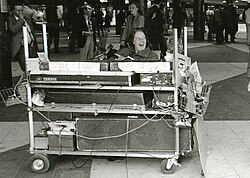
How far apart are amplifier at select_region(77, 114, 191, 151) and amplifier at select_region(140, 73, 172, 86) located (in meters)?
0.35

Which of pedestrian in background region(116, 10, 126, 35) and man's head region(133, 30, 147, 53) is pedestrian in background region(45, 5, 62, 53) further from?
man's head region(133, 30, 147, 53)

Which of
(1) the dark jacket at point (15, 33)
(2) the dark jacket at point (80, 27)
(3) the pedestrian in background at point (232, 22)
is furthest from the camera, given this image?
(3) the pedestrian in background at point (232, 22)

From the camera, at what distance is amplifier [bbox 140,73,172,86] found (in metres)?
4.73

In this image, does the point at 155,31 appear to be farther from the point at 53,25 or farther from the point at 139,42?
the point at 139,42

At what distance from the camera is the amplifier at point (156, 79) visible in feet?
15.5

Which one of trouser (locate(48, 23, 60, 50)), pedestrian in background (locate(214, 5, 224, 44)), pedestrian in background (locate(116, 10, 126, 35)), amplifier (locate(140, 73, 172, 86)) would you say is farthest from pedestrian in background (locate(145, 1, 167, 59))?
pedestrian in background (locate(116, 10, 126, 35))

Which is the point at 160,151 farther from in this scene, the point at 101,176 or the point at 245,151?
the point at 245,151

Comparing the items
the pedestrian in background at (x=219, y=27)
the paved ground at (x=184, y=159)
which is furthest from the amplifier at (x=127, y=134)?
the pedestrian in background at (x=219, y=27)

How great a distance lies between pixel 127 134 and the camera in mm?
4910

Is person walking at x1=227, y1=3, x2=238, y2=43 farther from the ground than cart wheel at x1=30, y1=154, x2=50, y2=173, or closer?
farther from the ground

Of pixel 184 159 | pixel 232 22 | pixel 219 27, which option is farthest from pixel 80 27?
pixel 232 22

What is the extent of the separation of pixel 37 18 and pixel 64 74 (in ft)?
50.0

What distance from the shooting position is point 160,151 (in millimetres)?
4914

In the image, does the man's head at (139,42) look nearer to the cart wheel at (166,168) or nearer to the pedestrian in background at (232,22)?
the cart wheel at (166,168)
